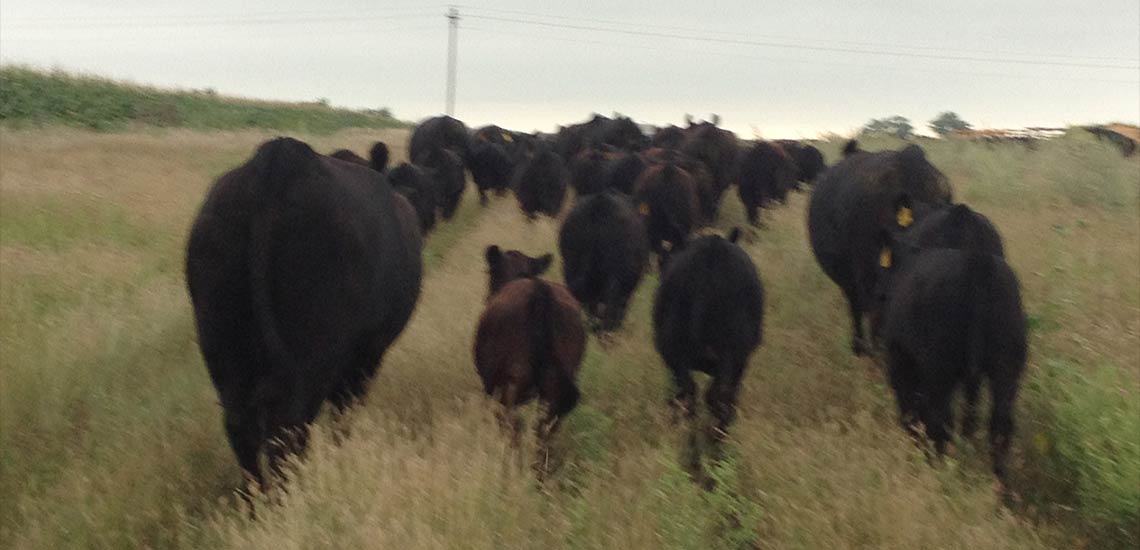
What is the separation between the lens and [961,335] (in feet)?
15.8

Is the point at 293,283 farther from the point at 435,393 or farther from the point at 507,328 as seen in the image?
the point at 435,393

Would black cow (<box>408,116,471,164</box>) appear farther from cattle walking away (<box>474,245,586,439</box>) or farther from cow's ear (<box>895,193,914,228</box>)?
cattle walking away (<box>474,245,586,439</box>)

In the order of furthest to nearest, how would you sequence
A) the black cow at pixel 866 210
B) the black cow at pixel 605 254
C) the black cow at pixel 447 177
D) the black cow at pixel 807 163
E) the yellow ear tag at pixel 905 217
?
1. the black cow at pixel 807 163
2. the black cow at pixel 447 177
3. the black cow at pixel 605 254
4. the black cow at pixel 866 210
5. the yellow ear tag at pixel 905 217

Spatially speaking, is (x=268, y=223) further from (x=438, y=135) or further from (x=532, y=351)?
(x=438, y=135)

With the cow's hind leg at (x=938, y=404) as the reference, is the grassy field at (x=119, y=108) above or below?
below

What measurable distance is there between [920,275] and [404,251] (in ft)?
8.93

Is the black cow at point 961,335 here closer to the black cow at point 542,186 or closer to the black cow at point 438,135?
the black cow at point 542,186

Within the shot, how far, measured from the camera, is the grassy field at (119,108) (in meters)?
30.2

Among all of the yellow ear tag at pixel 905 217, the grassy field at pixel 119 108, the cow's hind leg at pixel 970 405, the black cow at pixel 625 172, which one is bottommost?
the grassy field at pixel 119 108

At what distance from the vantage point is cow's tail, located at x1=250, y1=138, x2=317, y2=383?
→ 4234mm

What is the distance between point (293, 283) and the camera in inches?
171

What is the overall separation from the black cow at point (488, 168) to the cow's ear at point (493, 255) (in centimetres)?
1058

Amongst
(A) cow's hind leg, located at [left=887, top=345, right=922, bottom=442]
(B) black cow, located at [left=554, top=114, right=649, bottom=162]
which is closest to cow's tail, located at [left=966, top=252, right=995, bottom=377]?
(A) cow's hind leg, located at [left=887, top=345, right=922, bottom=442]

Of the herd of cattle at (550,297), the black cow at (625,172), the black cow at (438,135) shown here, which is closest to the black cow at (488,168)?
the black cow at (438,135)
